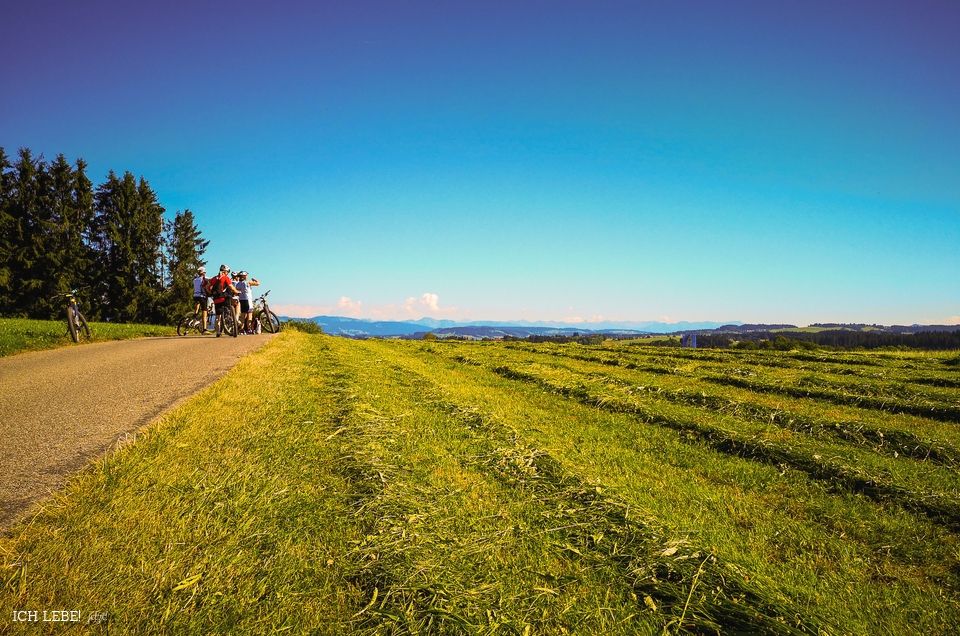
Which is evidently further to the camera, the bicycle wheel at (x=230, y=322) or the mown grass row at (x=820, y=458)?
the bicycle wheel at (x=230, y=322)

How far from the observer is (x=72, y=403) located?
6.10 meters

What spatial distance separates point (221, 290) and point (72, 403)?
47.5ft

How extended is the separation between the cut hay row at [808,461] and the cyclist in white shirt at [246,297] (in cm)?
1860

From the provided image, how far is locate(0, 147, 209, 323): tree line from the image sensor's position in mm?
45312

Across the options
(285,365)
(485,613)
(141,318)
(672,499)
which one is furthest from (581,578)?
(141,318)

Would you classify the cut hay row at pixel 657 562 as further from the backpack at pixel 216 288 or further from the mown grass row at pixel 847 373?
the backpack at pixel 216 288

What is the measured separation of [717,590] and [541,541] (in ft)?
3.67

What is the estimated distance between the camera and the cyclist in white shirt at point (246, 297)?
20.3 meters

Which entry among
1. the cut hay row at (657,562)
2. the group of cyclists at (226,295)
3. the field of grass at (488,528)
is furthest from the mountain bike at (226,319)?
the cut hay row at (657,562)

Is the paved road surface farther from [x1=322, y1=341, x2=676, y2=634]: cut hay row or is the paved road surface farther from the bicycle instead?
the bicycle

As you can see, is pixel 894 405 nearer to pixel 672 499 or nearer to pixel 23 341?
pixel 672 499

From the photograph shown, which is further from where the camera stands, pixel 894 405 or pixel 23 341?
pixel 23 341

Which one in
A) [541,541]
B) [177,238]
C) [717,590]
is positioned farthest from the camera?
[177,238]

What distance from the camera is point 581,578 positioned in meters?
2.64
